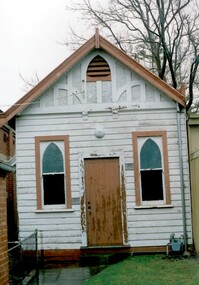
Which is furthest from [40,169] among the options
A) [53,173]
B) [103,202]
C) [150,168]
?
[150,168]

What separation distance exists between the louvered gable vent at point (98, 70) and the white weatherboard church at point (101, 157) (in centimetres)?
3

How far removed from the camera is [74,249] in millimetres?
12008

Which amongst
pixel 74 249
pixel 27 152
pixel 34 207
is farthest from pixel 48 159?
pixel 74 249

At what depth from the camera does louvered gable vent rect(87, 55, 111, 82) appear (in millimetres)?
12484

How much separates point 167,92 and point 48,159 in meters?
3.80

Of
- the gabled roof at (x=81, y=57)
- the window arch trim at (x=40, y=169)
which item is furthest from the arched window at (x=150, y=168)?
the window arch trim at (x=40, y=169)

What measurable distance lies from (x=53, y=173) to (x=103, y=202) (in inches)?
63.9

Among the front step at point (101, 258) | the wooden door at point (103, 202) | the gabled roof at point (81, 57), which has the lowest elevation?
the front step at point (101, 258)

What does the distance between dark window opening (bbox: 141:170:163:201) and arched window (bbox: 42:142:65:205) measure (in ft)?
7.47

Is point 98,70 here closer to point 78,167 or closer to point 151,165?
point 78,167

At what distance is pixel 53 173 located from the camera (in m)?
12.4

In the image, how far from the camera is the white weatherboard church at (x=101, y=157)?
12070 millimetres

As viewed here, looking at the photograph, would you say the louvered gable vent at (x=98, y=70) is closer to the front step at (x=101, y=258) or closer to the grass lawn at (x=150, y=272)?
the front step at (x=101, y=258)

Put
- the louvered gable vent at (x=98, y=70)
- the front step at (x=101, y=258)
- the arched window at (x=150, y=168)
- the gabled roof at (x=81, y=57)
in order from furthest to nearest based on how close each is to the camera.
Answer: the louvered gable vent at (x=98, y=70)
the arched window at (x=150, y=168)
the gabled roof at (x=81, y=57)
the front step at (x=101, y=258)
